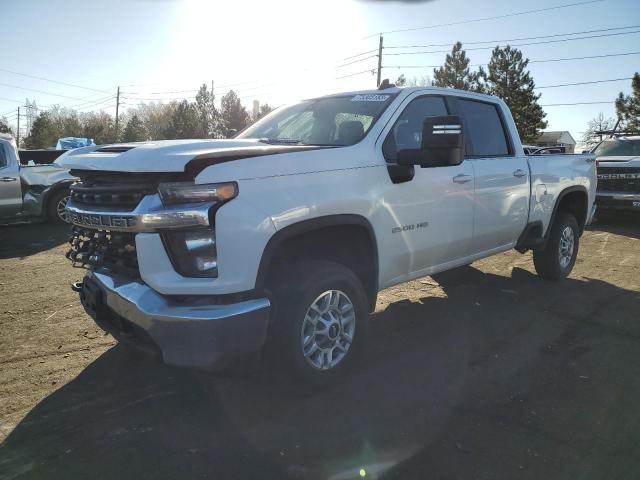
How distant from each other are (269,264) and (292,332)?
1.44 ft

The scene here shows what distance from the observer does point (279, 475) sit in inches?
101

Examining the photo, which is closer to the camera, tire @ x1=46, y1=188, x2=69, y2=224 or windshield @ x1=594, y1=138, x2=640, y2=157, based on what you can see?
tire @ x1=46, y1=188, x2=69, y2=224

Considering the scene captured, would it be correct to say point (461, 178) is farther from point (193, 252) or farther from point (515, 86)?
point (515, 86)

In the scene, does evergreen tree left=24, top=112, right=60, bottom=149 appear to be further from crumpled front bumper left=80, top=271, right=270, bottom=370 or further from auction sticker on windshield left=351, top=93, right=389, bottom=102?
crumpled front bumper left=80, top=271, right=270, bottom=370

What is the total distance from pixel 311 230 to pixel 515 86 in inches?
1806

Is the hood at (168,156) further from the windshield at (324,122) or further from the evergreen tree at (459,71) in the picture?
the evergreen tree at (459,71)

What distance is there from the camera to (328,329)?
3352mm

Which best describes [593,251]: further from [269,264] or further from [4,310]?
[4,310]

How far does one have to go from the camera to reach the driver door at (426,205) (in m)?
3.82

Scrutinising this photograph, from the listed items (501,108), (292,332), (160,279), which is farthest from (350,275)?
(501,108)

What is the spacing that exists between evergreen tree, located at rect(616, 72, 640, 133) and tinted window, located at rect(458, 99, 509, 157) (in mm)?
32535

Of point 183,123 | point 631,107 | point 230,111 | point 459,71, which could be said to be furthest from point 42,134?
point 631,107

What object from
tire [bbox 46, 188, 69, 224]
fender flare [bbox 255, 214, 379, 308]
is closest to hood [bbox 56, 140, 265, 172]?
fender flare [bbox 255, 214, 379, 308]

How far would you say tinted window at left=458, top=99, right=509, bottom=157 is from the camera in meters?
4.85
